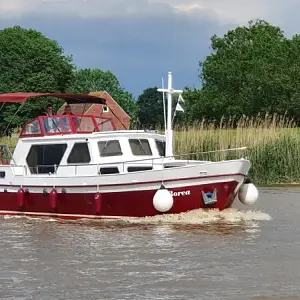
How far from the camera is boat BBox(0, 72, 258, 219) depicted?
67.1 feet

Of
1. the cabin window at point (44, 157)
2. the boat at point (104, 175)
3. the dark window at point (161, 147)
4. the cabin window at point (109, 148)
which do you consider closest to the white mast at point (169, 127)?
the boat at point (104, 175)

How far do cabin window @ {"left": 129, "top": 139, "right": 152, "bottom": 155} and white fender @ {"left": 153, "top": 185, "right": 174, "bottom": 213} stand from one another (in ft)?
7.82

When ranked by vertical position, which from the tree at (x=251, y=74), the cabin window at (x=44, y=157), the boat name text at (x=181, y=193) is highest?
the tree at (x=251, y=74)

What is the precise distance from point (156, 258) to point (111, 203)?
5.81m

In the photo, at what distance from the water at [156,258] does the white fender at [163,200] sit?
482 millimetres

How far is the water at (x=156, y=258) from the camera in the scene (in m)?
12.5

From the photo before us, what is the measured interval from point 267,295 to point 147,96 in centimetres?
12090

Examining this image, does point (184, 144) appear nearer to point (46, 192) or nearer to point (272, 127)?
point (272, 127)

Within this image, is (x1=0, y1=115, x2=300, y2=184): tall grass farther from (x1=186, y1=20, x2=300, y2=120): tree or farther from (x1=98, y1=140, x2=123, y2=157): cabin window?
(x1=186, y1=20, x2=300, y2=120): tree

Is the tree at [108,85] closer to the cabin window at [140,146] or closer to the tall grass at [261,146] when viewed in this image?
the tall grass at [261,146]

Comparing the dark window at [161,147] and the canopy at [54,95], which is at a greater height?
the canopy at [54,95]

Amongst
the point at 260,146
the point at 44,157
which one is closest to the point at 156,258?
the point at 44,157

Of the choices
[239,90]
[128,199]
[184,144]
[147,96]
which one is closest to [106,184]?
[128,199]

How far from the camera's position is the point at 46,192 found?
868 inches
